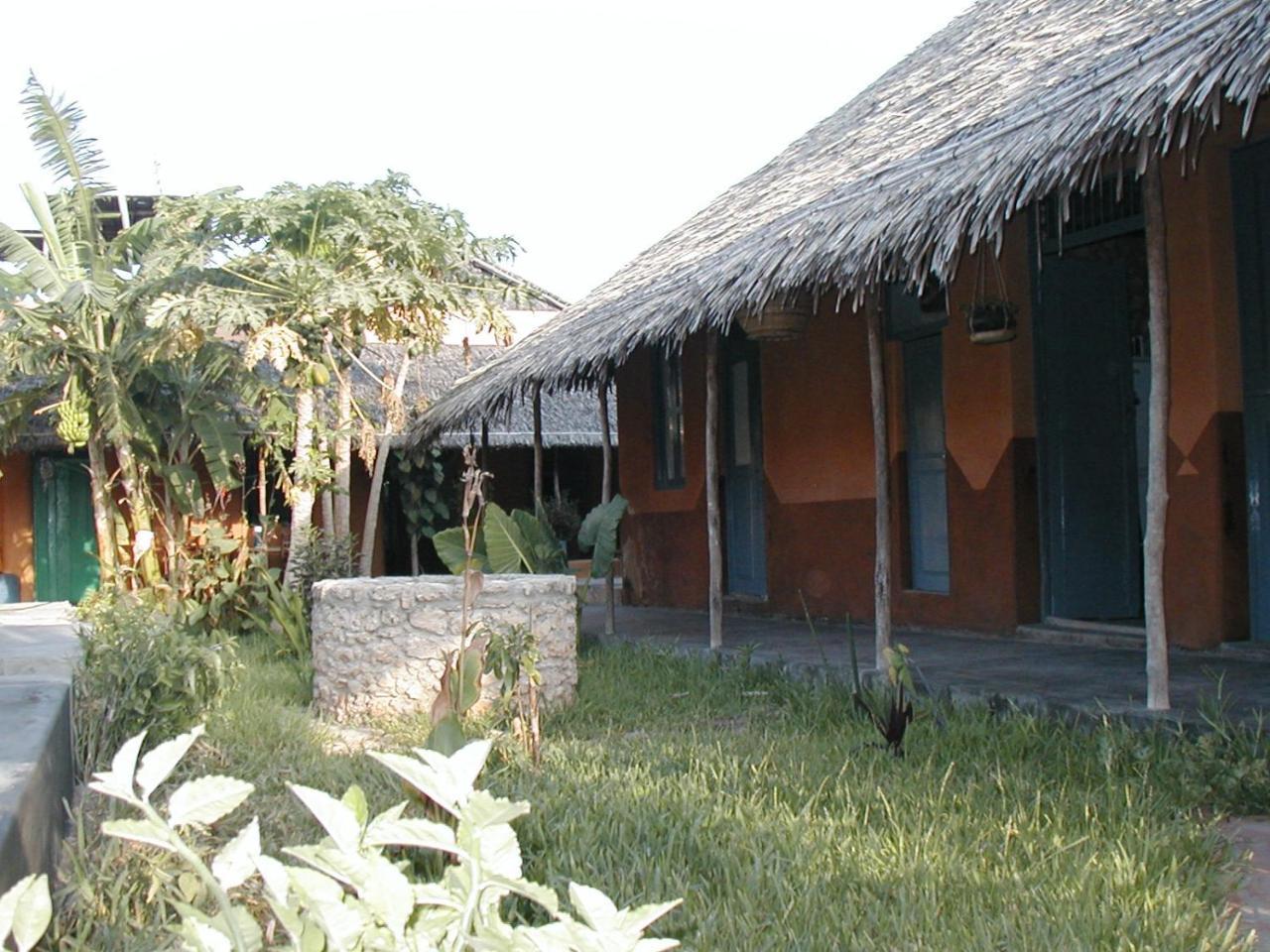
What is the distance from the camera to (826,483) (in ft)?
28.5

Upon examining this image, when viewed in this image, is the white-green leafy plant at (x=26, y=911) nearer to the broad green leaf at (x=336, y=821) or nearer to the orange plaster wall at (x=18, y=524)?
the broad green leaf at (x=336, y=821)

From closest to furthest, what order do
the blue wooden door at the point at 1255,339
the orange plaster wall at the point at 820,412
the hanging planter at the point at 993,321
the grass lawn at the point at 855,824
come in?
the grass lawn at the point at 855,824
the blue wooden door at the point at 1255,339
the hanging planter at the point at 993,321
the orange plaster wall at the point at 820,412

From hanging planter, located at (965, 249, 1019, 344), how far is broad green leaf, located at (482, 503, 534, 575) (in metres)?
3.38

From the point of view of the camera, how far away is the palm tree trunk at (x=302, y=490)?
10.2 meters

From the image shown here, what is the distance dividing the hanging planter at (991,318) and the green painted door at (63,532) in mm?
10807

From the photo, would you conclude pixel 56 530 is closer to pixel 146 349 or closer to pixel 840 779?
pixel 146 349

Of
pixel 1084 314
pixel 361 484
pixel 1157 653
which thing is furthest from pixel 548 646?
pixel 361 484

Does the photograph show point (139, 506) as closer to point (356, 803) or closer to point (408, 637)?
point (408, 637)

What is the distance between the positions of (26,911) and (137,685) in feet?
12.7

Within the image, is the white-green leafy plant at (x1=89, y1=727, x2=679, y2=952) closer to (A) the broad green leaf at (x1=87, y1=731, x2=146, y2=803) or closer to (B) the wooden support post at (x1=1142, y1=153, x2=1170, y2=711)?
(A) the broad green leaf at (x1=87, y1=731, x2=146, y2=803)

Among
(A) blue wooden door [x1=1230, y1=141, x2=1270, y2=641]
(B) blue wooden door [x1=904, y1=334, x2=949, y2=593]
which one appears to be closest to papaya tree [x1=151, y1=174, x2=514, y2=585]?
(B) blue wooden door [x1=904, y1=334, x2=949, y2=593]

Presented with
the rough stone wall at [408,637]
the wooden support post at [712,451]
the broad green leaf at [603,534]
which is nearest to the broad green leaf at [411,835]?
the rough stone wall at [408,637]

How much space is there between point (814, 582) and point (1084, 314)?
8.59 feet

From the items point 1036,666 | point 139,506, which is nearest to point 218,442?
point 139,506
